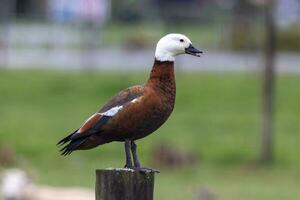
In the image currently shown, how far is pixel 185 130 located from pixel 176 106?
2547 mm

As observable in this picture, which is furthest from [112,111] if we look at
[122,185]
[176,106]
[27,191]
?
[176,106]

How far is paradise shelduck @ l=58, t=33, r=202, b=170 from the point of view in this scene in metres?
6.39

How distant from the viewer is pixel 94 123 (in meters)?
6.39

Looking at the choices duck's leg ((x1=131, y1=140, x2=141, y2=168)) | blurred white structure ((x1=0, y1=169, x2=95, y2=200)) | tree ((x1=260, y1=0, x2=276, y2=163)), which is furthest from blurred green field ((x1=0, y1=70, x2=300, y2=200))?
duck's leg ((x1=131, y1=140, x2=141, y2=168))

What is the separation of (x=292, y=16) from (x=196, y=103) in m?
23.0

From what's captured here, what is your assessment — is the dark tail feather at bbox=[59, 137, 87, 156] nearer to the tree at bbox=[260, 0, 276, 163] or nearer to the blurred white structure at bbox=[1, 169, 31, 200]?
the blurred white structure at bbox=[1, 169, 31, 200]

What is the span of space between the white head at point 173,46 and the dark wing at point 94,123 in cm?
22

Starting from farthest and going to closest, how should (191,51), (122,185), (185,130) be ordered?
(185,130) < (191,51) < (122,185)

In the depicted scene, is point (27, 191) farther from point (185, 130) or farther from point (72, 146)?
point (72, 146)

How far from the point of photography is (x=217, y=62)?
33938mm

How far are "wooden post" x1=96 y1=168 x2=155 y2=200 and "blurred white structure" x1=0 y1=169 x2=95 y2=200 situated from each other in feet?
27.0

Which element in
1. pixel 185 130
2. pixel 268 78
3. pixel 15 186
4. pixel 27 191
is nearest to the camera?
pixel 15 186

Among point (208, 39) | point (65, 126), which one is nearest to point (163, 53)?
point (65, 126)

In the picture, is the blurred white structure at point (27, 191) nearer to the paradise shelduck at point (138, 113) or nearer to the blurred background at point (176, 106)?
the blurred background at point (176, 106)
